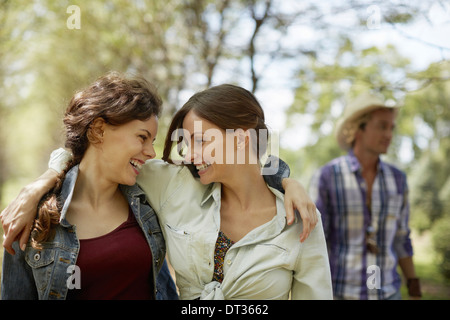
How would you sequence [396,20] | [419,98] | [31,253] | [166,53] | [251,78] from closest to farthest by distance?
[31,253]
[396,20]
[251,78]
[166,53]
[419,98]

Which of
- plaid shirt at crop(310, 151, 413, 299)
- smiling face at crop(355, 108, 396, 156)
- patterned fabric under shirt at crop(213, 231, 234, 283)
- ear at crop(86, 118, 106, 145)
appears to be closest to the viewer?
patterned fabric under shirt at crop(213, 231, 234, 283)

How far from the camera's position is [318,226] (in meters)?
2.23

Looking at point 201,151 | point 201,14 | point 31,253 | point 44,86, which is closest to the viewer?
point 31,253

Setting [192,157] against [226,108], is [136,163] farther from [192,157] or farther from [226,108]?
[226,108]

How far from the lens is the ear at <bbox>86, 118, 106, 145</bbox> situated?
7.68 feet

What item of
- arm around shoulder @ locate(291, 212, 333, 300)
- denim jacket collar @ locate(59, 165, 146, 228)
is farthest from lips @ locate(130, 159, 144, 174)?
arm around shoulder @ locate(291, 212, 333, 300)

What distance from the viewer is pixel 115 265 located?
2.19 m

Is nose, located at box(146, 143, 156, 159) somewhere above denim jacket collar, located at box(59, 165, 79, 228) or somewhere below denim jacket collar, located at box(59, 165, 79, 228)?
above

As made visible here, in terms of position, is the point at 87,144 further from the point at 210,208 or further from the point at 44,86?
the point at 44,86

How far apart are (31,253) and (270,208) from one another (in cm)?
129

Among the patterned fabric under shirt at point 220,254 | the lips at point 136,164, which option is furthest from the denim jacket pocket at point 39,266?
the patterned fabric under shirt at point 220,254

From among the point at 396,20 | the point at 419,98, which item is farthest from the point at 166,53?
the point at 419,98

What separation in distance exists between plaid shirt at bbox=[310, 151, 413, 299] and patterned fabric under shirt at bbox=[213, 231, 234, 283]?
1.65 metres

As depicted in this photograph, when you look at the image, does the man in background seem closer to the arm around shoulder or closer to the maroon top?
the arm around shoulder
